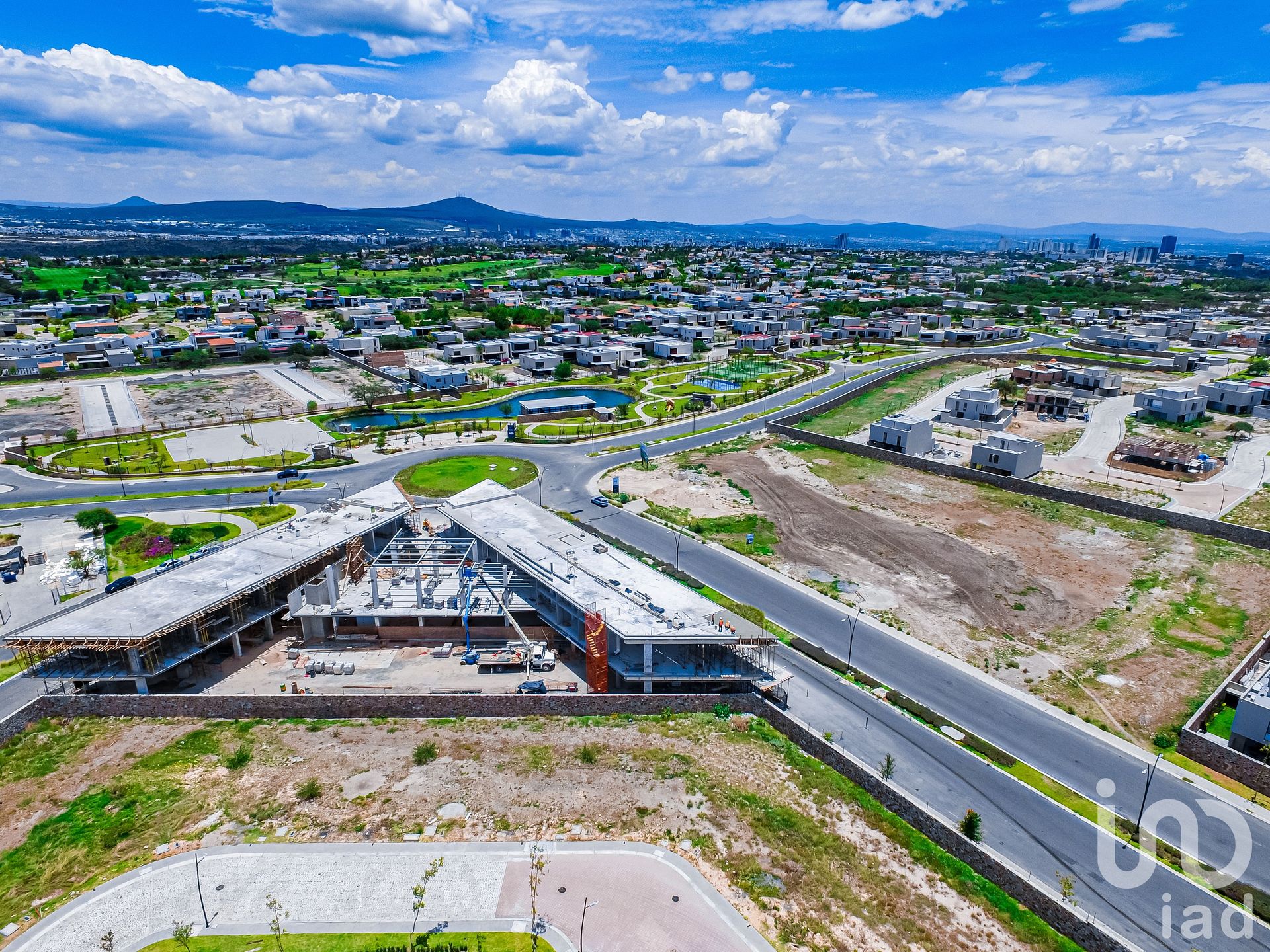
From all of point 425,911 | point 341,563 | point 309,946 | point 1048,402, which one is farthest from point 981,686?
point 1048,402

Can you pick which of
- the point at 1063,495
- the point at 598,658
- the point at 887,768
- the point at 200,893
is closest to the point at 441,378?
the point at 598,658

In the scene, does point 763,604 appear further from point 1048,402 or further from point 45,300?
point 45,300

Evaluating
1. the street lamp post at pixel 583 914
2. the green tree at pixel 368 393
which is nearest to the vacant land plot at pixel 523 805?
the street lamp post at pixel 583 914

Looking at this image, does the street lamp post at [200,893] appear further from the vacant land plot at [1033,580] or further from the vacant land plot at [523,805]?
the vacant land plot at [1033,580]

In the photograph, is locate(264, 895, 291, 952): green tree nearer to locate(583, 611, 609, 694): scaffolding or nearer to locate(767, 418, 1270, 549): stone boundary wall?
locate(583, 611, 609, 694): scaffolding
